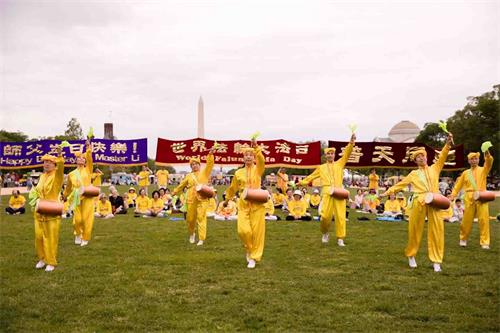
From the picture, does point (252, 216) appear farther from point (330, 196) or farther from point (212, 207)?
point (212, 207)

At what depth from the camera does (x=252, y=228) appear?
27.5 feet

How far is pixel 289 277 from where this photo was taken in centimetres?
742

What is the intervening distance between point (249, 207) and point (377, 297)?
3.00 m

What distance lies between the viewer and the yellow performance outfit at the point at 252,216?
27.2ft

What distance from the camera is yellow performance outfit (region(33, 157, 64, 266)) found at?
7.93m

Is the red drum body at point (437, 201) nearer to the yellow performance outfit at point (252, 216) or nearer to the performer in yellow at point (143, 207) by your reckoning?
the yellow performance outfit at point (252, 216)

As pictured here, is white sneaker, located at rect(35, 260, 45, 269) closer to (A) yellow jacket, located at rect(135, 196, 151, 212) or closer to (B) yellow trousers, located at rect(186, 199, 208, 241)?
(B) yellow trousers, located at rect(186, 199, 208, 241)

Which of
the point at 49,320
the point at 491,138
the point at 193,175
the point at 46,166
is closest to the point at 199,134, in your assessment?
the point at 491,138

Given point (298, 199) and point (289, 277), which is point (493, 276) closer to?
point (289, 277)

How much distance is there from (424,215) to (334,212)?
269cm

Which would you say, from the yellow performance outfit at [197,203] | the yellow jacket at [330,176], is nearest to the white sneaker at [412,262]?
the yellow jacket at [330,176]

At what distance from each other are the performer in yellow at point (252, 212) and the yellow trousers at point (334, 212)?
8.83ft

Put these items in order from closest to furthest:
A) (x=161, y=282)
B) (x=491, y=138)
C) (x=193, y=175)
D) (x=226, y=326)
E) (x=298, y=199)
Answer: (x=226, y=326) → (x=161, y=282) → (x=193, y=175) → (x=298, y=199) → (x=491, y=138)

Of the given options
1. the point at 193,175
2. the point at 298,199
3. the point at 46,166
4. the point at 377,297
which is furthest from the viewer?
the point at 298,199
